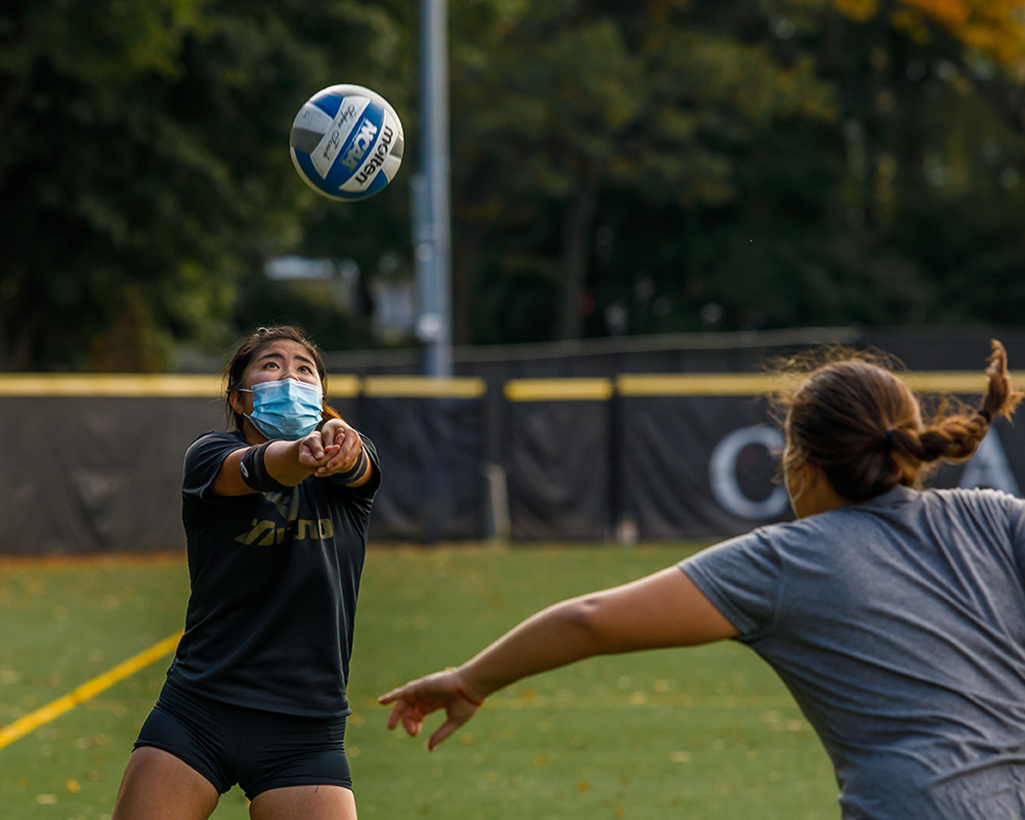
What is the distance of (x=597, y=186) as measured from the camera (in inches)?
1640

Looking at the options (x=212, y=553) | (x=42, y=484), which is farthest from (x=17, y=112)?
(x=212, y=553)

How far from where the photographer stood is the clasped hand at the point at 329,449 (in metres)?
3.21

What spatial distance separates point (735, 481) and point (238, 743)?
14617 millimetres

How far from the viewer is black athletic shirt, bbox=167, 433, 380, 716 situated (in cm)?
354

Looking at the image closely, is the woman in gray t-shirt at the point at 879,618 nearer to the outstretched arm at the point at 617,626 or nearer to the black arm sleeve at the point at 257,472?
the outstretched arm at the point at 617,626

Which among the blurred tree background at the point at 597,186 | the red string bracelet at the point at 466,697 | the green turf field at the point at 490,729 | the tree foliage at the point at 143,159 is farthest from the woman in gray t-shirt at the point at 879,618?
the blurred tree background at the point at 597,186

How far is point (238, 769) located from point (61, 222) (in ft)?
64.3

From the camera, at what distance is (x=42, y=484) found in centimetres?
1681

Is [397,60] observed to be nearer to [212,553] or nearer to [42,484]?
[42,484]

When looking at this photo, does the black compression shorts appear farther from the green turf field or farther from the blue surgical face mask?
the green turf field

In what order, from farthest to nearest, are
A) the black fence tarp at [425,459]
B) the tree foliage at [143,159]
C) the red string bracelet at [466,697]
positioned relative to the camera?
the tree foliage at [143,159], the black fence tarp at [425,459], the red string bracelet at [466,697]

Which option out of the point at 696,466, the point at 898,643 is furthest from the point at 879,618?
the point at 696,466

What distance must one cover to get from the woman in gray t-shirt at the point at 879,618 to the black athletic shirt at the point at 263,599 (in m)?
1.19

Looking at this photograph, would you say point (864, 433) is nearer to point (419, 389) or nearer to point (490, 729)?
point (490, 729)
